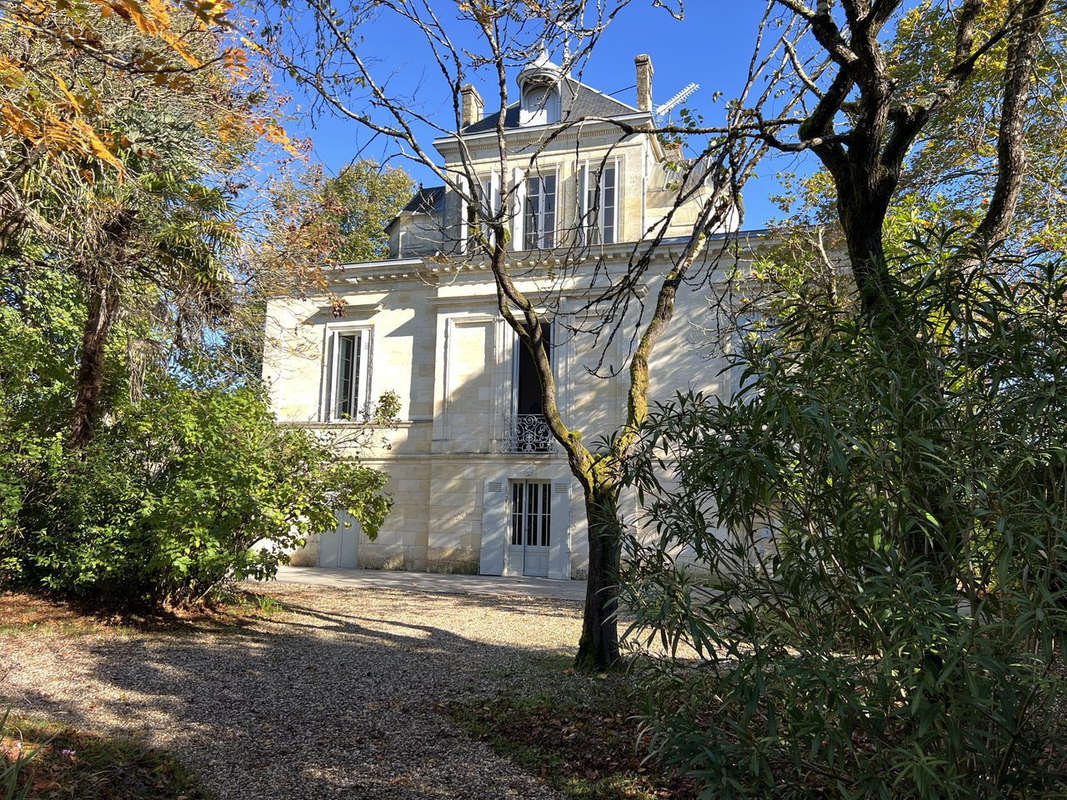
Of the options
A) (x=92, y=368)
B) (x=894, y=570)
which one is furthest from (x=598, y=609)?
(x=92, y=368)

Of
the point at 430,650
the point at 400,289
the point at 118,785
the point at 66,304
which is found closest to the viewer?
the point at 118,785

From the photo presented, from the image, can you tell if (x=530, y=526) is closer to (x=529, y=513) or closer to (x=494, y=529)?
(x=529, y=513)

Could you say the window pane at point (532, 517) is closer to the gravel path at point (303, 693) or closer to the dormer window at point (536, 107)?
the gravel path at point (303, 693)

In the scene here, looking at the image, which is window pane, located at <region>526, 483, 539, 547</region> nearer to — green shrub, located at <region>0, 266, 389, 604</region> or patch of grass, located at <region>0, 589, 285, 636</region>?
green shrub, located at <region>0, 266, 389, 604</region>

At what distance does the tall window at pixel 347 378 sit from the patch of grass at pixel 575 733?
12868 millimetres

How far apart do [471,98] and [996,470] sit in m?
20.1

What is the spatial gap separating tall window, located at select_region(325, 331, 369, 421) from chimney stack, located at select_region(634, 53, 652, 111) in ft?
29.1

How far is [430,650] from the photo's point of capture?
754 cm

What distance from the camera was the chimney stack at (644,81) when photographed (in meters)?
17.7

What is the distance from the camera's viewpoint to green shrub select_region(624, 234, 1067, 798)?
2.08 metres

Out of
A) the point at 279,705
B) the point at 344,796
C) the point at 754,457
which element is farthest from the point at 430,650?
the point at 754,457

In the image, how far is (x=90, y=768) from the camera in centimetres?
372

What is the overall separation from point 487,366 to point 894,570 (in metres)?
15.5

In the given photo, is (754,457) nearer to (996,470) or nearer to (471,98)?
(996,470)
